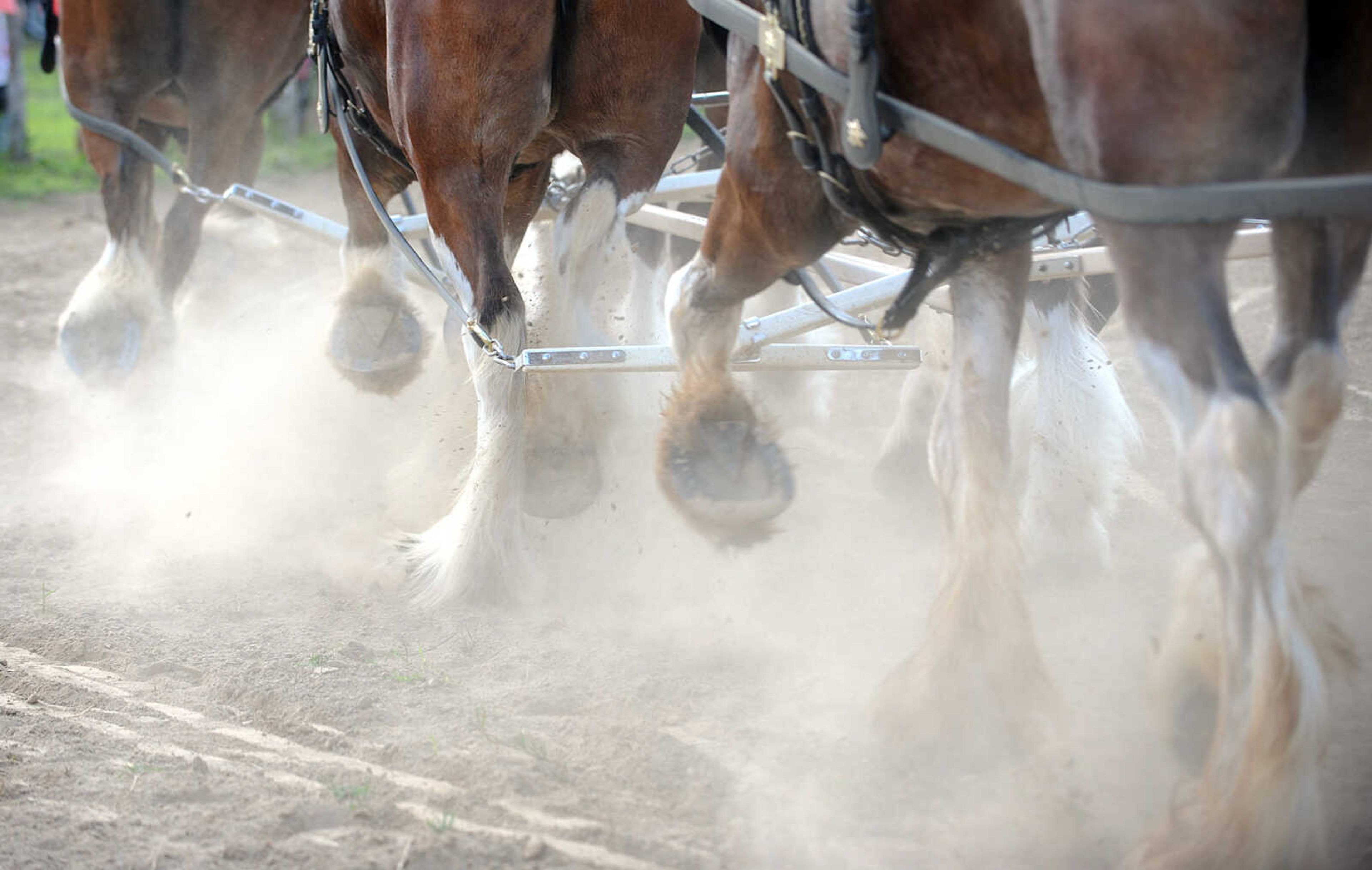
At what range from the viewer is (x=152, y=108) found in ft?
15.7

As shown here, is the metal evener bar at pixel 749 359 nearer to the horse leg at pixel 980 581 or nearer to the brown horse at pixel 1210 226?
the horse leg at pixel 980 581

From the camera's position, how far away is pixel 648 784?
235cm

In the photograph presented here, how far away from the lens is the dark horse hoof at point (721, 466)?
2783mm

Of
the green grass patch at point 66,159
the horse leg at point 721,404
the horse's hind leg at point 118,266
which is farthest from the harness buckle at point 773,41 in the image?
the green grass patch at point 66,159

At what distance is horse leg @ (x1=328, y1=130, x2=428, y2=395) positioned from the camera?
4.09 m

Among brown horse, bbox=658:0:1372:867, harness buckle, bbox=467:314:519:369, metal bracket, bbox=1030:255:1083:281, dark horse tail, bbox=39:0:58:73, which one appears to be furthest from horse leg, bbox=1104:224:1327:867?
dark horse tail, bbox=39:0:58:73

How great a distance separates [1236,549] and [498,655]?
75.5 inches

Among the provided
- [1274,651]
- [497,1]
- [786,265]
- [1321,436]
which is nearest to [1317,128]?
[1321,436]

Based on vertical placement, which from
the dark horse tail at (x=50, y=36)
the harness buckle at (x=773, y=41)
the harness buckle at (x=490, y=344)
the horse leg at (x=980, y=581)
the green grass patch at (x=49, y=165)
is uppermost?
the green grass patch at (x=49, y=165)

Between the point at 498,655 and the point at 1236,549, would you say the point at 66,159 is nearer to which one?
the point at 498,655

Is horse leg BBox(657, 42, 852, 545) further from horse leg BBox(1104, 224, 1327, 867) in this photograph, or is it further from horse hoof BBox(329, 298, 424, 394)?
horse hoof BBox(329, 298, 424, 394)

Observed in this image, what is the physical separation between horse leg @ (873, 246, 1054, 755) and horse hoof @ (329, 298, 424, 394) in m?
2.30

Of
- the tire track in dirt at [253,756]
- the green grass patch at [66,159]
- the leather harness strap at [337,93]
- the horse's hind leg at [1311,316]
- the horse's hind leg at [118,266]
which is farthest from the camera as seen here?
the green grass patch at [66,159]

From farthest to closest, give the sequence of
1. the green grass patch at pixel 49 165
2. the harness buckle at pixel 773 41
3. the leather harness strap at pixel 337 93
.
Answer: the green grass patch at pixel 49 165 → the leather harness strap at pixel 337 93 → the harness buckle at pixel 773 41
